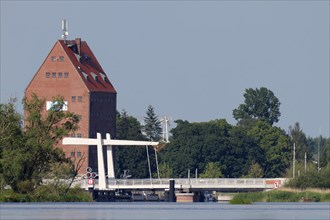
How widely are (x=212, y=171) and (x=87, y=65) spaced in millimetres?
21064

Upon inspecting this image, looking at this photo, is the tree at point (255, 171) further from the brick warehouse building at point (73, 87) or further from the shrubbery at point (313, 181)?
the shrubbery at point (313, 181)

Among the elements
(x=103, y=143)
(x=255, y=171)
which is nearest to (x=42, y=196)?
(x=103, y=143)

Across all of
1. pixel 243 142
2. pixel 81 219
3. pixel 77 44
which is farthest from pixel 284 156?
pixel 81 219

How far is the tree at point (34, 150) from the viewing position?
105 metres

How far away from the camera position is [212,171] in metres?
186

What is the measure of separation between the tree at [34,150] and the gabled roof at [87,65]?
237 ft

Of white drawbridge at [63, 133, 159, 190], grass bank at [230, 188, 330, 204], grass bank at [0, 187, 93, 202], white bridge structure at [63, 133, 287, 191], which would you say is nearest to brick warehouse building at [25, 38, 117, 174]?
white drawbridge at [63, 133, 159, 190]

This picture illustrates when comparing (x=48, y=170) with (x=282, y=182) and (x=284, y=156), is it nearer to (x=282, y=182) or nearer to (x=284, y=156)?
(x=282, y=182)

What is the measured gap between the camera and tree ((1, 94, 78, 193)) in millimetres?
105438

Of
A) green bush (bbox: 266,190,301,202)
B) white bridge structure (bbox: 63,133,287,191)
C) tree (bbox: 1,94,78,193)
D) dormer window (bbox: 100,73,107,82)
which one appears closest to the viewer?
tree (bbox: 1,94,78,193)

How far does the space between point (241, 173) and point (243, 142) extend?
544 centimetres

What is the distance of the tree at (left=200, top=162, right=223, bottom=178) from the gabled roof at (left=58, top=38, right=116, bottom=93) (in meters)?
15.9

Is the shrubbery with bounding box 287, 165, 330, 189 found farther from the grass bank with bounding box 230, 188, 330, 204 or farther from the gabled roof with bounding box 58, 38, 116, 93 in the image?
the gabled roof with bounding box 58, 38, 116, 93

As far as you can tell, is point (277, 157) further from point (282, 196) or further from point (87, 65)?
point (282, 196)
